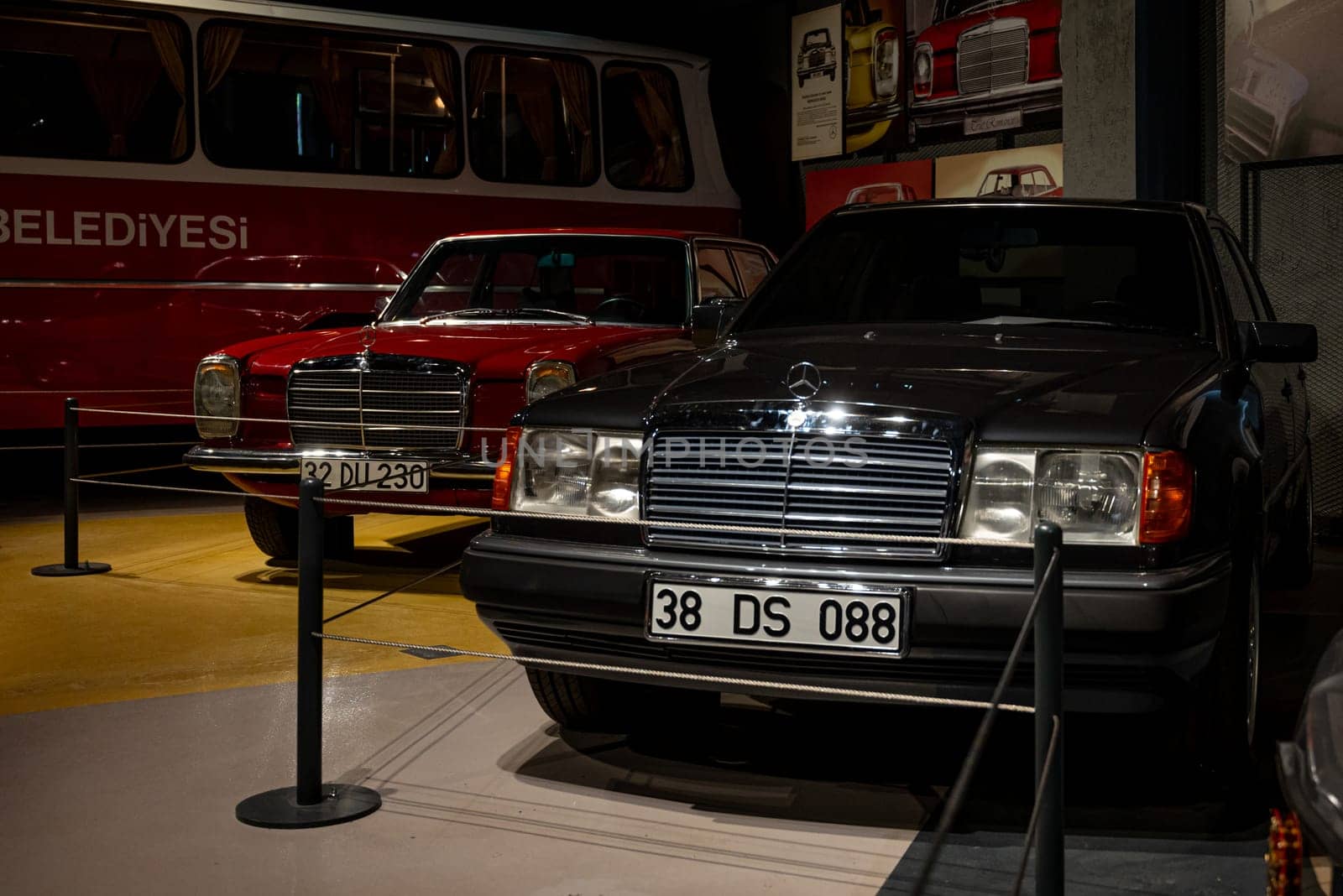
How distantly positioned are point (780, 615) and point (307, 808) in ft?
3.98

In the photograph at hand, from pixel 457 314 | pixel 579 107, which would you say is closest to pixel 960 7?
pixel 579 107

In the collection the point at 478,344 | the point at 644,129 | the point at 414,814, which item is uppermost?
the point at 644,129

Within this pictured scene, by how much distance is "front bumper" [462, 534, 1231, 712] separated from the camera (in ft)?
9.41

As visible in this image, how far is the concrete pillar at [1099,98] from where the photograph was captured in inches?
310

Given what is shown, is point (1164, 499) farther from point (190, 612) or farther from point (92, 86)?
point (92, 86)

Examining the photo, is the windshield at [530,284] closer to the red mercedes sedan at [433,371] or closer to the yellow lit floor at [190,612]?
the red mercedes sedan at [433,371]

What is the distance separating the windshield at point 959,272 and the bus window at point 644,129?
6.90m

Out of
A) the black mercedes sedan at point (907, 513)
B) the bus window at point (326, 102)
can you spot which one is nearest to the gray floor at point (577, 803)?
the black mercedes sedan at point (907, 513)

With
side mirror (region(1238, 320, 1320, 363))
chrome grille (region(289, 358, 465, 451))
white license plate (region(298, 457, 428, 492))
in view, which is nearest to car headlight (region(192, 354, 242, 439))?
chrome grille (region(289, 358, 465, 451))

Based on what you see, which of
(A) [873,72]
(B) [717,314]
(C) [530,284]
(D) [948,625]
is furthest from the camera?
(A) [873,72]

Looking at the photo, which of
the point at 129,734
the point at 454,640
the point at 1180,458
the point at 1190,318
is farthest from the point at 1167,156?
the point at 129,734

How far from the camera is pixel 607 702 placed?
385 cm

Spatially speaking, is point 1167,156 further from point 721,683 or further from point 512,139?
point 721,683

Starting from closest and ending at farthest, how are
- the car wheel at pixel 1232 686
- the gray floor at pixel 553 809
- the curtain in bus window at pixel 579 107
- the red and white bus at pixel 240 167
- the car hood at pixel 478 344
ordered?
the gray floor at pixel 553 809 → the car wheel at pixel 1232 686 → the car hood at pixel 478 344 → the red and white bus at pixel 240 167 → the curtain in bus window at pixel 579 107
